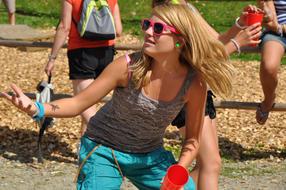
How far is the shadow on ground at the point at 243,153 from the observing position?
6602 mm

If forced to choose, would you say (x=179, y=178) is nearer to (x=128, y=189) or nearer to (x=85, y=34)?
(x=128, y=189)

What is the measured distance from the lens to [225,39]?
4875mm

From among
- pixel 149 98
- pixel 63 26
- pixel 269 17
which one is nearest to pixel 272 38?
pixel 269 17

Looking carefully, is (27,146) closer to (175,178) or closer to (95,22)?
(95,22)

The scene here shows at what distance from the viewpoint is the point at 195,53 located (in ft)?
12.5

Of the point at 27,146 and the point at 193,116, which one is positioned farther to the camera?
the point at 27,146

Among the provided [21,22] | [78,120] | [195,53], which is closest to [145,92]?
[195,53]

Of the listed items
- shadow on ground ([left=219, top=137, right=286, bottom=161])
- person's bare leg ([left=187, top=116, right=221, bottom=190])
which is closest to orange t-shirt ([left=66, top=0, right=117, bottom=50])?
shadow on ground ([left=219, top=137, right=286, bottom=161])

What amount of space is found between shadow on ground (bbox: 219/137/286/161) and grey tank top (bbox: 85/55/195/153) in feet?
9.04

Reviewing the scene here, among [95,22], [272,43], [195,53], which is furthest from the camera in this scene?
[272,43]

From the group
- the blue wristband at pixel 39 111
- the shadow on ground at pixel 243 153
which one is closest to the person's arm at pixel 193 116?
the blue wristband at pixel 39 111

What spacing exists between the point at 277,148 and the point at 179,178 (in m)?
3.41

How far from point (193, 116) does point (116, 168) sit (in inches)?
18.3

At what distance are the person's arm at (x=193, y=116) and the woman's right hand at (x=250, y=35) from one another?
0.60 m
